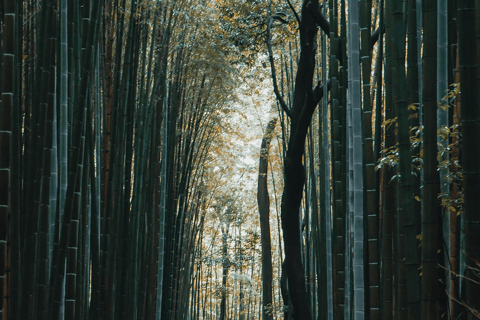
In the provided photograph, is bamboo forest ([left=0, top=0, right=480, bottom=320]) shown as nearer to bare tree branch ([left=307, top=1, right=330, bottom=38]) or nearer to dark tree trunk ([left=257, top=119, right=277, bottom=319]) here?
bare tree branch ([left=307, top=1, right=330, bottom=38])

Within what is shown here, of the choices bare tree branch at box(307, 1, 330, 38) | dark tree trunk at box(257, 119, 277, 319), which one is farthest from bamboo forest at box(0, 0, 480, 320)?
dark tree trunk at box(257, 119, 277, 319)

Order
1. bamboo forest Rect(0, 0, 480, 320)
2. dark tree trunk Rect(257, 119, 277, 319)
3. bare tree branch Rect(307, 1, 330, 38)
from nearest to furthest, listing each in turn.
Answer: bamboo forest Rect(0, 0, 480, 320)
bare tree branch Rect(307, 1, 330, 38)
dark tree trunk Rect(257, 119, 277, 319)

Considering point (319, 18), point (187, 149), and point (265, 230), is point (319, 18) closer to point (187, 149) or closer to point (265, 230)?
point (187, 149)

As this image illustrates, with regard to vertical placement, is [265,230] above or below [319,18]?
below

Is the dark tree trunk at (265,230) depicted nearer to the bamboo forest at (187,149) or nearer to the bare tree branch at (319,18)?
the bamboo forest at (187,149)

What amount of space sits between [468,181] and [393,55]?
66cm

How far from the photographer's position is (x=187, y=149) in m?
6.07

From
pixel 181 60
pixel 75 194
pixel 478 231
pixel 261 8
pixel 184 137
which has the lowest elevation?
pixel 478 231

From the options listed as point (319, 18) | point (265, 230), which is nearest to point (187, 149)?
point (319, 18)

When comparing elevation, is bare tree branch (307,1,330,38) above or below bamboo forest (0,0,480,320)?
above

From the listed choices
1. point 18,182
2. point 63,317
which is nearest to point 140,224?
point 63,317

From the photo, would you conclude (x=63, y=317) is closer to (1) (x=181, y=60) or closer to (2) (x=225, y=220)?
(1) (x=181, y=60)

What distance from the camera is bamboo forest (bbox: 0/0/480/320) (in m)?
1.83

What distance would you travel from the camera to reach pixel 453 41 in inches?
85.7
